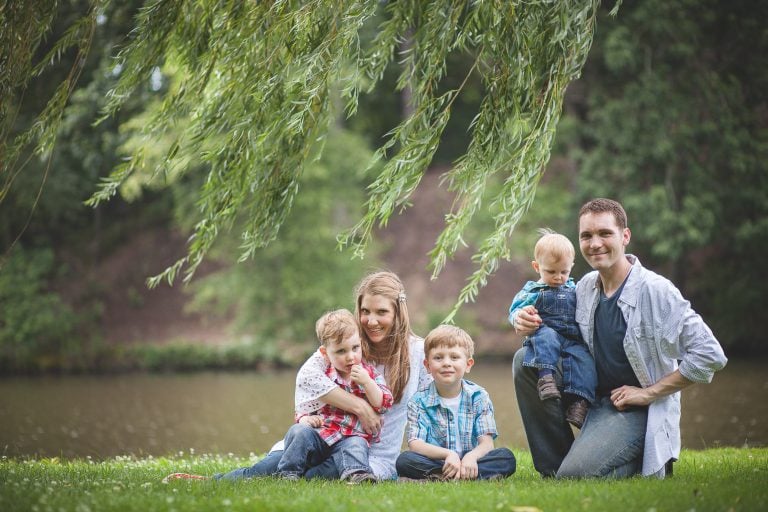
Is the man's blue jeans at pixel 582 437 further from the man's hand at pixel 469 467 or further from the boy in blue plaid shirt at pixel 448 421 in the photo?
the man's hand at pixel 469 467

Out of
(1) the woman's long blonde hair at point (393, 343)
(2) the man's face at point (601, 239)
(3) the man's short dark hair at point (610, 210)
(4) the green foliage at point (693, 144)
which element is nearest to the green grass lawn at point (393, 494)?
(1) the woman's long blonde hair at point (393, 343)

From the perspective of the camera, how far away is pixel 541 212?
19812 mm

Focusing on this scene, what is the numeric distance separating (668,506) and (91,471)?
13.3 feet

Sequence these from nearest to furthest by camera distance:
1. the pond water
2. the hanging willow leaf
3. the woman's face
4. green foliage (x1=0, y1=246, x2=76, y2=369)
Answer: the hanging willow leaf, the woman's face, the pond water, green foliage (x1=0, y1=246, x2=76, y2=369)

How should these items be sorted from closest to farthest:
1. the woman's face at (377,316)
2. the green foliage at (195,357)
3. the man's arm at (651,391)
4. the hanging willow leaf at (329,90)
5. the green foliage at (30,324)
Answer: the man's arm at (651,391) < the hanging willow leaf at (329,90) < the woman's face at (377,316) < the green foliage at (30,324) < the green foliage at (195,357)

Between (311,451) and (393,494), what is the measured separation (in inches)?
37.2

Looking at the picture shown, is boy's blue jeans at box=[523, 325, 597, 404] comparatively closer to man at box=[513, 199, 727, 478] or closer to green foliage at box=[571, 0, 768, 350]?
man at box=[513, 199, 727, 478]

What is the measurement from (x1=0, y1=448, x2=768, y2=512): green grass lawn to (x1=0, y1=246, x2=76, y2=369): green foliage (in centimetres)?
1633

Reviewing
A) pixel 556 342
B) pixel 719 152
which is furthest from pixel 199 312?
pixel 556 342

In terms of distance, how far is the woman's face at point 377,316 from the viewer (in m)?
5.34

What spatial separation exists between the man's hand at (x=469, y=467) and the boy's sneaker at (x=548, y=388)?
1.92 ft

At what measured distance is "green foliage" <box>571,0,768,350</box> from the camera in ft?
57.8

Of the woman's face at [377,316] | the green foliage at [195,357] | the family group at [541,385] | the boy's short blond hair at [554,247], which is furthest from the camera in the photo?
the green foliage at [195,357]

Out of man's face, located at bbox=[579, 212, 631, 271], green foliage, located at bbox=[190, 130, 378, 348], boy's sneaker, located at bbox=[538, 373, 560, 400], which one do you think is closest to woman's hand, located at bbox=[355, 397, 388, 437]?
boy's sneaker, located at bbox=[538, 373, 560, 400]
